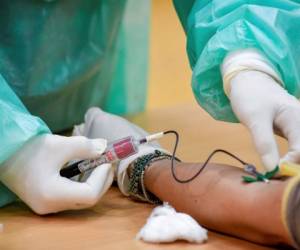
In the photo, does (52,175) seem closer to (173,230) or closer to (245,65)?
(173,230)

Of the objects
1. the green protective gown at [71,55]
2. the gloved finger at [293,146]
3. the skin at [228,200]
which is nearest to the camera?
the skin at [228,200]

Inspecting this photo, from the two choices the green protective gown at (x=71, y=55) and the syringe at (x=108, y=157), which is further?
the green protective gown at (x=71, y=55)

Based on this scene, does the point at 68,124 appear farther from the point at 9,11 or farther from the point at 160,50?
the point at 160,50

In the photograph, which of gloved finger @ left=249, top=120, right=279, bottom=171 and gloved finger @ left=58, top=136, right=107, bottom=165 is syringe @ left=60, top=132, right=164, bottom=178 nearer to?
gloved finger @ left=58, top=136, right=107, bottom=165

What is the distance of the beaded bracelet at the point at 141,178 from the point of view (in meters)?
1.07

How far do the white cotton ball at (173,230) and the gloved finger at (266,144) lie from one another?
0.13 meters

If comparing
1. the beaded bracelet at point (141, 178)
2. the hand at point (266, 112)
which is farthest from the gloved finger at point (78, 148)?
the hand at point (266, 112)

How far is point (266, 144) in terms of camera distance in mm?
916

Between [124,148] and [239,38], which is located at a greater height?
[239,38]

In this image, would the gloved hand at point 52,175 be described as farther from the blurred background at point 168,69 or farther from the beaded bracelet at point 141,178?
the blurred background at point 168,69

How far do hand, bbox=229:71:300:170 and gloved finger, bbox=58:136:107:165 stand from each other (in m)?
0.22

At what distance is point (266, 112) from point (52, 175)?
321 mm

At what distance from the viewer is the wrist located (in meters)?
1.04

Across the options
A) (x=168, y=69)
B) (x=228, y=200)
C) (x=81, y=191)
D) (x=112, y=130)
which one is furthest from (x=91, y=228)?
(x=168, y=69)
